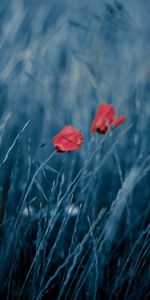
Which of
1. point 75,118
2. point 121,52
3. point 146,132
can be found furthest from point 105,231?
point 121,52

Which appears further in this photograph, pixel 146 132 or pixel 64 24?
pixel 64 24

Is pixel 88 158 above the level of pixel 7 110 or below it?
below

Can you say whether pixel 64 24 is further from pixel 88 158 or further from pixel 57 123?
pixel 88 158

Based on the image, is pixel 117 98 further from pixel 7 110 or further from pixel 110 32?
pixel 7 110

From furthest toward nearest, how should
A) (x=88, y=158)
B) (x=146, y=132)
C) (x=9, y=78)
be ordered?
(x=9, y=78), (x=146, y=132), (x=88, y=158)

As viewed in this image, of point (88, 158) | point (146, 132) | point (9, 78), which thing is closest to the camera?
point (88, 158)

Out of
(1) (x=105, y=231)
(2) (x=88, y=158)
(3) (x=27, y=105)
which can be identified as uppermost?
(3) (x=27, y=105)
